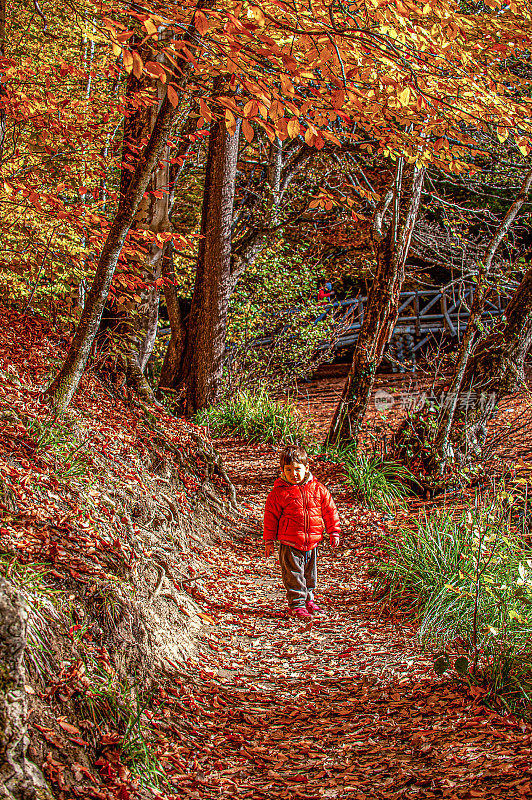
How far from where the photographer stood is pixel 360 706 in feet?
11.6

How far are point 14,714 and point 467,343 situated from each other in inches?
235

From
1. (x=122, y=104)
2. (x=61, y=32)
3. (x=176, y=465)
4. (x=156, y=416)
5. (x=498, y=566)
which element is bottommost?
(x=498, y=566)

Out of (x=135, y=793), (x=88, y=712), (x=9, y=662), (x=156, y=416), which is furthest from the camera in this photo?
(x=156, y=416)

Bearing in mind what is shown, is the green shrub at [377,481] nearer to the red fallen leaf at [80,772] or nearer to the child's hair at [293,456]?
the child's hair at [293,456]

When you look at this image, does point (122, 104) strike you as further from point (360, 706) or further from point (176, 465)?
point (360, 706)

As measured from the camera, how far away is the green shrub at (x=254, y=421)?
978 centimetres

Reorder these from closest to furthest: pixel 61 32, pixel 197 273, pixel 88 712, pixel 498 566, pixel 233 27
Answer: pixel 88 712 < pixel 233 27 < pixel 498 566 < pixel 61 32 < pixel 197 273

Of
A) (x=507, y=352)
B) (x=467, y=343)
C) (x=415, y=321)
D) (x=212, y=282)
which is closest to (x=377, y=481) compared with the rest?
(x=467, y=343)

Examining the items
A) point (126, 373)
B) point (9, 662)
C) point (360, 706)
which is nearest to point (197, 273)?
point (126, 373)

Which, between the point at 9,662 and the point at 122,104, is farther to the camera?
the point at 122,104

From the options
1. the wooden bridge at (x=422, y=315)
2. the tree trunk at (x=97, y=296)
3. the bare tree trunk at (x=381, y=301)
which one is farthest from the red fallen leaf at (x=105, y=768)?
the wooden bridge at (x=422, y=315)

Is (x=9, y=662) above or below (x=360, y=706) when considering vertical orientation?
above

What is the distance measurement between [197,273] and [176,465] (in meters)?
4.18

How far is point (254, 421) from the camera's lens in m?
10.0
